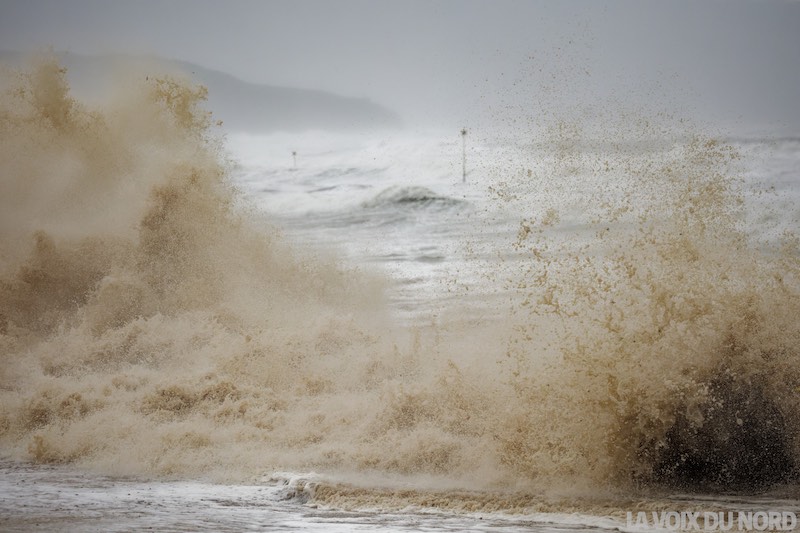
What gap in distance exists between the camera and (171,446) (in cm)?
690

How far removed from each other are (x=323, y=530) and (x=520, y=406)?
210 centimetres

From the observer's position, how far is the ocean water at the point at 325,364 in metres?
5.54

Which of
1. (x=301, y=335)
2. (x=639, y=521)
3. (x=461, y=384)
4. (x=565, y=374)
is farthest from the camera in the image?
(x=301, y=335)

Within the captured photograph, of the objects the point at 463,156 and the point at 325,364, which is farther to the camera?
the point at 463,156

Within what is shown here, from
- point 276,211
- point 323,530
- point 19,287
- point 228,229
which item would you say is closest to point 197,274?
point 228,229

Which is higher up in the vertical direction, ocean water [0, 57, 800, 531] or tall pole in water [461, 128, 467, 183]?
tall pole in water [461, 128, 467, 183]

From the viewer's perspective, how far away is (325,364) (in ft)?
29.3

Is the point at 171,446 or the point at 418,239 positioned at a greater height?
the point at 418,239

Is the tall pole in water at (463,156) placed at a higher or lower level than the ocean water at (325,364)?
higher

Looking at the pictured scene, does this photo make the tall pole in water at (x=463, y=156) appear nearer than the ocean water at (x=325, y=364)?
Answer: No

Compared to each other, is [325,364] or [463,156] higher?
[463,156]

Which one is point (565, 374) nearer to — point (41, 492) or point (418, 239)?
point (41, 492)

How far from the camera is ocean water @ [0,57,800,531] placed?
554 centimetres

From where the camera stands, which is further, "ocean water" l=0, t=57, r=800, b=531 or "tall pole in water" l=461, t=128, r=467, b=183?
"tall pole in water" l=461, t=128, r=467, b=183
